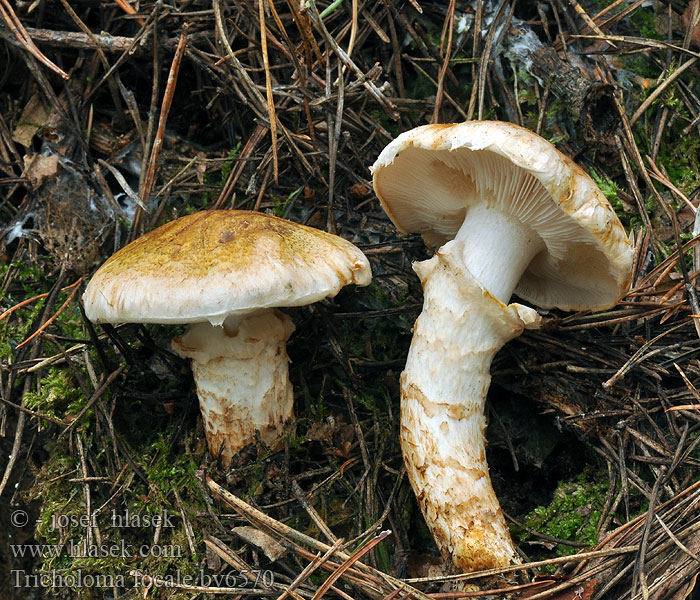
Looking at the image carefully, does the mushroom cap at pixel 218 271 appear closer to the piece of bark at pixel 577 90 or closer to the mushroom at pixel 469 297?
the mushroom at pixel 469 297

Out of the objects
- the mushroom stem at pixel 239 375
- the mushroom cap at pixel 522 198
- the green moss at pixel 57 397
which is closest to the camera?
the mushroom cap at pixel 522 198

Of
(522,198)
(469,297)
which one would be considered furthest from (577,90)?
(469,297)

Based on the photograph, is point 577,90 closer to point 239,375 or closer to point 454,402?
point 454,402

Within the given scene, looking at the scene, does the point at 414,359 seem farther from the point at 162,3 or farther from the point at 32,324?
the point at 162,3

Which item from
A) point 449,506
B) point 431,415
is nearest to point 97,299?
point 431,415

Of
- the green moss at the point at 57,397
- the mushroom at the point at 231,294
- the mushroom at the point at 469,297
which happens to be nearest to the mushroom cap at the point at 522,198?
the mushroom at the point at 469,297

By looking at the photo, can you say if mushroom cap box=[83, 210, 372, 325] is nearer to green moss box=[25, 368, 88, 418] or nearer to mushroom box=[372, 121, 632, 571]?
mushroom box=[372, 121, 632, 571]
